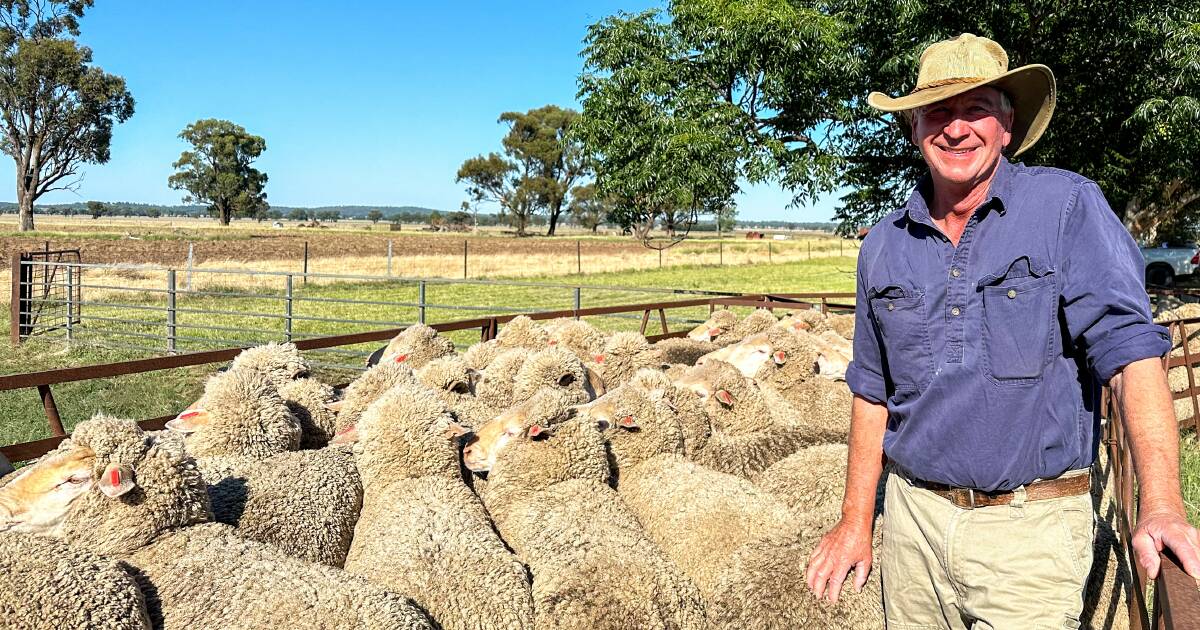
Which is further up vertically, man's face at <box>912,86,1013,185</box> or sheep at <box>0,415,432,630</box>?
man's face at <box>912,86,1013,185</box>

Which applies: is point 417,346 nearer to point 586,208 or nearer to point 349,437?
point 349,437

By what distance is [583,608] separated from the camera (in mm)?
3092

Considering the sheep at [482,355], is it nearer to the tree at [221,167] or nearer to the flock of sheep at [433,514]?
the flock of sheep at [433,514]

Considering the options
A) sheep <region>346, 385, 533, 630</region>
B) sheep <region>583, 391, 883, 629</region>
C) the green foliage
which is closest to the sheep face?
sheep <region>346, 385, 533, 630</region>

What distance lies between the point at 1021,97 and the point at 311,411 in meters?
4.62

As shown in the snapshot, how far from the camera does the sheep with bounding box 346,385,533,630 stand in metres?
3.16

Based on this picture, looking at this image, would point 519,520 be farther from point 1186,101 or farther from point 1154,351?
point 1186,101

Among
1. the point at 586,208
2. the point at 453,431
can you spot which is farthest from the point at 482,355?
the point at 586,208

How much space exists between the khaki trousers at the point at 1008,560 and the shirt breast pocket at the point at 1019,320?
0.33 meters

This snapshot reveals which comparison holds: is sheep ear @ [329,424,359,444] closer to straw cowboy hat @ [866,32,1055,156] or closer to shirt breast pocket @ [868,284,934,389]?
shirt breast pocket @ [868,284,934,389]

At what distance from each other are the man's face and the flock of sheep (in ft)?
5.32

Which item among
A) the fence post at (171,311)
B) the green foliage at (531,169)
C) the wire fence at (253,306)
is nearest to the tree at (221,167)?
the green foliage at (531,169)

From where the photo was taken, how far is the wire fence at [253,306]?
41.2 ft

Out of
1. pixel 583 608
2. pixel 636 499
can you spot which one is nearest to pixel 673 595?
pixel 583 608
